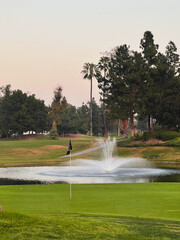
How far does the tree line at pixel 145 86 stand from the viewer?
78.1 m

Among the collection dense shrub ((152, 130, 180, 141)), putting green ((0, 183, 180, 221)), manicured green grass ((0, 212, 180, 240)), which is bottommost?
putting green ((0, 183, 180, 221))

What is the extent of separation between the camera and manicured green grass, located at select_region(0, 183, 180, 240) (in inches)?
382

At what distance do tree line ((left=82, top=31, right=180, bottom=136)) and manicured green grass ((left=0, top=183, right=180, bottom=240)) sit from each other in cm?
5447

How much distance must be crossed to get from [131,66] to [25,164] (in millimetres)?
33662

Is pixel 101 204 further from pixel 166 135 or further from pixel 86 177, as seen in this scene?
pixel 166 135

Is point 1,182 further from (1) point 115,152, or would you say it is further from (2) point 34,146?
(2) point 34,146

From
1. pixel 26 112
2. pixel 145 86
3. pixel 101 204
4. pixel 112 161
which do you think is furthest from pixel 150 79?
pixel 101 204

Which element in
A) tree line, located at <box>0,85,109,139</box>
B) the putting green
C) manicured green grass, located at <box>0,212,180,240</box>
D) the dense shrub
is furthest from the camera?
tree line, located at <box>0,85,109,139</box>

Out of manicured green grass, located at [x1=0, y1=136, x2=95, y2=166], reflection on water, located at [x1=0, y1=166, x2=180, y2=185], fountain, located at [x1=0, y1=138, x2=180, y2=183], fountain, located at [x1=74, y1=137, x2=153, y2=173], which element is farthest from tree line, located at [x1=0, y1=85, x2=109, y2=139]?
reflection on water, located at [x1=0, y1=166, x2=180, y2=185]

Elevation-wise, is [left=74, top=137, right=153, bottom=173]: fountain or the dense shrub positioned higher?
the dense shrub

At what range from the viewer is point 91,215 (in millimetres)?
13906

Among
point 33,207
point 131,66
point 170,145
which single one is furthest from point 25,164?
point 33,207

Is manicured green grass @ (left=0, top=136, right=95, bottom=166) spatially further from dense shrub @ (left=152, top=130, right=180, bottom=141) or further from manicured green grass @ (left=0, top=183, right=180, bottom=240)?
manicured green grass @ (left=0, top=183, right=180, bottom=240)

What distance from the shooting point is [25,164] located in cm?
5591
